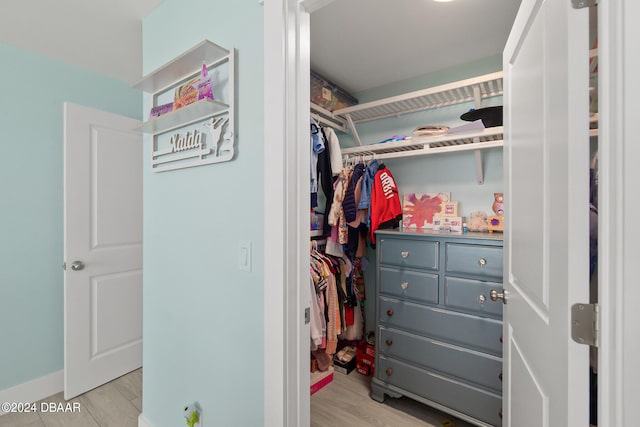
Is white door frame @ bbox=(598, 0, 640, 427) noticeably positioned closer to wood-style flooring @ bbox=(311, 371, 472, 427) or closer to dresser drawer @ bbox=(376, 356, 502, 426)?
dresser drawer @ bbox=(376, 356, 502, 426)

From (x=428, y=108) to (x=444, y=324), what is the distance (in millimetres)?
1639

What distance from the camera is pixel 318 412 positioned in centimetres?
194

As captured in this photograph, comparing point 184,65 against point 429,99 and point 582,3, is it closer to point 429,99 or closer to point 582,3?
point 582,3

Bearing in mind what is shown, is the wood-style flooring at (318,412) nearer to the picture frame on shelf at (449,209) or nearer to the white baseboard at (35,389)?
the white baseboard at (35,389)

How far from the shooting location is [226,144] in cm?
117

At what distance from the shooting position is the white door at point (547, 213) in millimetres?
560

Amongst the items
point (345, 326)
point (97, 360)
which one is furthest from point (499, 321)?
point (97, 360)

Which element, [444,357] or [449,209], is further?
[449,209]

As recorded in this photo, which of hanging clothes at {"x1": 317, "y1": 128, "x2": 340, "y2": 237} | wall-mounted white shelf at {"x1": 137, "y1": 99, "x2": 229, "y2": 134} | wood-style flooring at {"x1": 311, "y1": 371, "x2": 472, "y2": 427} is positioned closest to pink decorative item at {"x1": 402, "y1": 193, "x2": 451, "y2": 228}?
hanging clothes at {"x1": 317, "y1": 128, "x2": 340, "y2": 237}

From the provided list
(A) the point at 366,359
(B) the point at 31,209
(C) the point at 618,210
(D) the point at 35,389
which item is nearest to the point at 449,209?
(A) the point at 366,359

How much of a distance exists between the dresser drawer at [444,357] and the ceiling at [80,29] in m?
2.45

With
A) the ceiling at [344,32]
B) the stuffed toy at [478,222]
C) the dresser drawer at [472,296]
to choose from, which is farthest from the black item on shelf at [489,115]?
the dresser drawer at [472,296]

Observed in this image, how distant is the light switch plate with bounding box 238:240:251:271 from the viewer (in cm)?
110

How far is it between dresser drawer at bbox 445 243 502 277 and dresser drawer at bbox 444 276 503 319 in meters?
0.06
